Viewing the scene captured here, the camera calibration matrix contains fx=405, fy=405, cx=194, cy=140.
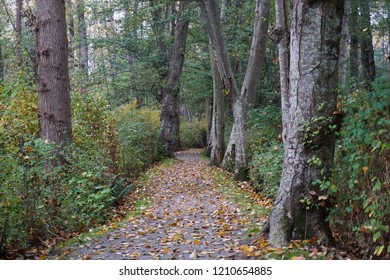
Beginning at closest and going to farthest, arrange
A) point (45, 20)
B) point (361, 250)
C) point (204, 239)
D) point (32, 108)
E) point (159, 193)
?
point (361, 250) < point (204, 239) < point (45, 20) < point (32, 108) < point (159, 193)

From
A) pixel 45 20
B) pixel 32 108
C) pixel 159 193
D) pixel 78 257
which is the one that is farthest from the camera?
pixel 159 193

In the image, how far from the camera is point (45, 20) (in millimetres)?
7949

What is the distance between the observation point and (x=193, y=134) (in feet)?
102

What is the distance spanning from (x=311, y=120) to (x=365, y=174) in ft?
3.12

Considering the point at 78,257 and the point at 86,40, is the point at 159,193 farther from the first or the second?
the point at 86,40

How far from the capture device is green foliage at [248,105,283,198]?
27.7 ft

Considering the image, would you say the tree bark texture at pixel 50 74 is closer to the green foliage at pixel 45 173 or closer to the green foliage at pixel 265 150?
the green foliage at pixel 45 173

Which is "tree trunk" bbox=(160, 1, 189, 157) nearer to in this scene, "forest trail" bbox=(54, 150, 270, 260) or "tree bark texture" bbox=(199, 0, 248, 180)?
"tree bark texture" bbox=(199, 0, 248, 180)

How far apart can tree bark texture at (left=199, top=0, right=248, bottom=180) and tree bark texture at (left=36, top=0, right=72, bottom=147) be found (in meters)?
5.47

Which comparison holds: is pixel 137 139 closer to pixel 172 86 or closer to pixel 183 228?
pixel 172 86

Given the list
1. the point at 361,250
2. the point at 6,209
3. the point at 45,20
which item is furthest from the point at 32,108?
the point at 361,250

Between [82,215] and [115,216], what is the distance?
1.09 m

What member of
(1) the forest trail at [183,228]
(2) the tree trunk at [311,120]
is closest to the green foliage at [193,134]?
(1) the forest trail at [183,228]

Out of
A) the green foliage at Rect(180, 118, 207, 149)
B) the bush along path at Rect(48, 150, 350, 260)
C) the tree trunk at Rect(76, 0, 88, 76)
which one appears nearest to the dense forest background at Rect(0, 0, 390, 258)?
the tree trunk at Rect(76, 0, 88, 76)
